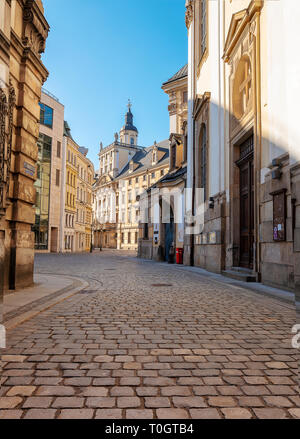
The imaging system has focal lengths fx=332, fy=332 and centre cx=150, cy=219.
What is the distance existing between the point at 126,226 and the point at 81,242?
19058 millimetres

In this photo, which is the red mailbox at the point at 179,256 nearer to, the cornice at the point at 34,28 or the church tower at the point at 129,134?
the cornice at the point at 34,28

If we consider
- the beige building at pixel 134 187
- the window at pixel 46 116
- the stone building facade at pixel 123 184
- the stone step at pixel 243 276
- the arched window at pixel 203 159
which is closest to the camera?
the stone step at pixel 243 276

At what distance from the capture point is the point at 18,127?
763cm

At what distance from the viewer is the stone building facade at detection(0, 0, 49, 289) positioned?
22.2 ft

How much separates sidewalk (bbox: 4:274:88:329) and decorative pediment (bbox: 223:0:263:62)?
399 inches

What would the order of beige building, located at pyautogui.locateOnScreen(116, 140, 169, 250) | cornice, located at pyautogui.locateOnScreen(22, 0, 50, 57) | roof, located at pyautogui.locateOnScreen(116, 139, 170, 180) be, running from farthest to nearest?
1. beige building, located at pyautogui.locateOnScreen(116, 140, 169, 250)
2. roof, located at pyautogui.locateOnScreen(116, 139, 170, 180)
3. cornice, located at pyautogui.locateOnScreen(22, 0, 50, 57)

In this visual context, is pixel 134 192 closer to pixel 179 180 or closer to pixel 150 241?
pixel 150 241

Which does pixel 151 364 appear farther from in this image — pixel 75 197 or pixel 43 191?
pixel 75 197

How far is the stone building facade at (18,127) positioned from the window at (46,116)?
29.6 m

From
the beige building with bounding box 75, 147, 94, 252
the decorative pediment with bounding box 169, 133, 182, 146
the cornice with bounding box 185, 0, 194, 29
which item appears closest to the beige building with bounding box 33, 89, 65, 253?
the beige building with bounding box 75, 147, 94, 252

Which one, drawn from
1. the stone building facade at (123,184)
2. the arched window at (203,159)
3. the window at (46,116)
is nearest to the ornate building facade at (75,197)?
the window at (46,116)

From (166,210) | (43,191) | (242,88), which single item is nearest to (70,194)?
(43,191)

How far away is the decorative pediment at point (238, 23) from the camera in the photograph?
34.8 ft

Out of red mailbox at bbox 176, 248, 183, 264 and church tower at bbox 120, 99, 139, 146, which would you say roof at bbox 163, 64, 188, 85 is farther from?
church tower at bbox 120, 99, 139, 146
